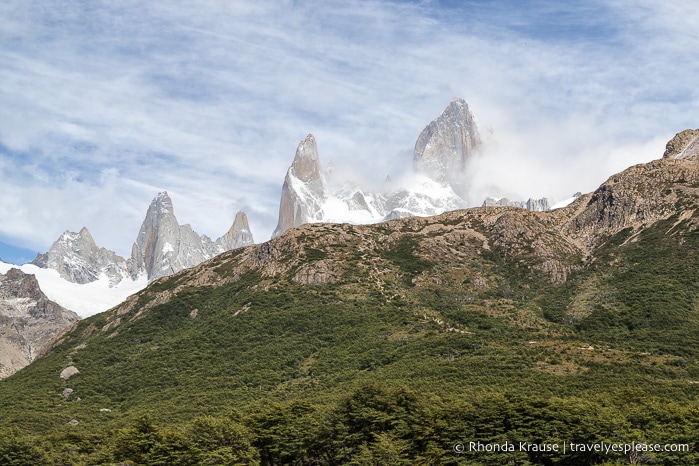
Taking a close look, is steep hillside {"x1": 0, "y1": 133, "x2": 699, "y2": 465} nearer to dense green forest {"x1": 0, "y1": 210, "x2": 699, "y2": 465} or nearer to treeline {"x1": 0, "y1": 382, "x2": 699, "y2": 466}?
treeline {"x1": 0, "y1": 382, "x2": 699, "y2": 466}

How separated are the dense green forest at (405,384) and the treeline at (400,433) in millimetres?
262

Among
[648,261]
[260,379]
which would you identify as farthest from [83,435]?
[648,261]

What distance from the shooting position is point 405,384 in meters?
125

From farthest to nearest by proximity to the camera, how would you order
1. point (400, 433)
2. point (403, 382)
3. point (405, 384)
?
point (403, 382) → point (405, 384) → point (400, 433)

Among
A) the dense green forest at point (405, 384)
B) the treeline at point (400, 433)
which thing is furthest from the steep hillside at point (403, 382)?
the dense green forest at point (405, 384)

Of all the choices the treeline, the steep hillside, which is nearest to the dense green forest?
the treeline

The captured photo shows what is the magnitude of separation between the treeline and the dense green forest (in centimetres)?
26

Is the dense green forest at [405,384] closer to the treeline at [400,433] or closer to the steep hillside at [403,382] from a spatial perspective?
the treeline at [400,433]

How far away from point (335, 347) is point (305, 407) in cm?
6341

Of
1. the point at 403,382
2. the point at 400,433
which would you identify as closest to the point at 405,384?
the point at 403,382

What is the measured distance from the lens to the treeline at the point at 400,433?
3386 inches

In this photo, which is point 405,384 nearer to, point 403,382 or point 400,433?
point 403,382

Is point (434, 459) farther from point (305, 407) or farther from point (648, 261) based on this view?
point (648, 261)

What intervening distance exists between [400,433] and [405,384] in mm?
29717
